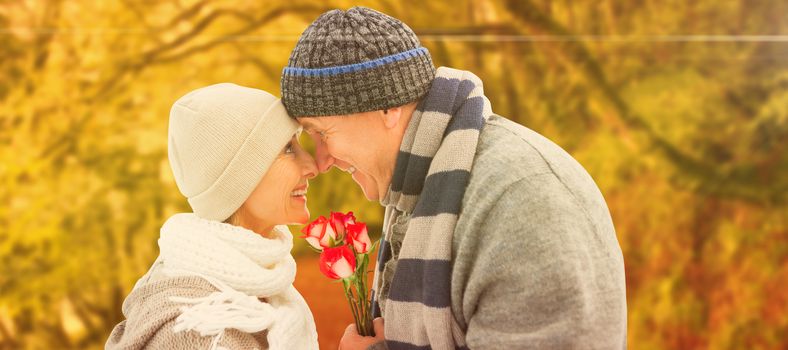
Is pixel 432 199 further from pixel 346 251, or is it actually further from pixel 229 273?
pixel 229 273

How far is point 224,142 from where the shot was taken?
1551 mm

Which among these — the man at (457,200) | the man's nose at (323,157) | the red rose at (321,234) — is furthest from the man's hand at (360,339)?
the man's nose at (323,157)

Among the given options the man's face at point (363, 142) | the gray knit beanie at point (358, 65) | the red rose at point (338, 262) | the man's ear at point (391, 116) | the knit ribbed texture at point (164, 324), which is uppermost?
the gray knit beanie at point (358, 65)

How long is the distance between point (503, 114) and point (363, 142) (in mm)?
1529

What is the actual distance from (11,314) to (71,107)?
0.90 m

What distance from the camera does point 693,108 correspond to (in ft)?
9.74

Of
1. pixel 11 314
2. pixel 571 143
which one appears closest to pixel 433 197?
pixel 571 143

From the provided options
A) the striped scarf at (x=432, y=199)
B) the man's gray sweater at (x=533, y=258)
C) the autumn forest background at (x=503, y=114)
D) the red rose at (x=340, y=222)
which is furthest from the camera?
the autumn forest background at (x=503, y=114)

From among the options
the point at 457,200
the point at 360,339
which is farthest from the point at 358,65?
the point at 360,339

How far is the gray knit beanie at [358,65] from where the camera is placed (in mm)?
1441

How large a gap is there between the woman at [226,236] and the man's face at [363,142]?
0.08 m

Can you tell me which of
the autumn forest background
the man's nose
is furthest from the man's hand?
the autumn forest background

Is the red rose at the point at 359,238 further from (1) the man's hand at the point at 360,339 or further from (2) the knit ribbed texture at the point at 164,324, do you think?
(2) the knit ribbed texture at the point at 164,324

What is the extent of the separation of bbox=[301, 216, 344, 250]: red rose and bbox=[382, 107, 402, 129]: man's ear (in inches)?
10.3
